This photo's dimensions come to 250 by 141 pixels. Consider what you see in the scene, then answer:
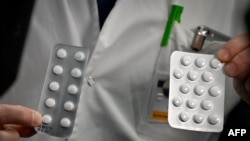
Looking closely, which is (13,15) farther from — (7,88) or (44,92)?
(44,92)

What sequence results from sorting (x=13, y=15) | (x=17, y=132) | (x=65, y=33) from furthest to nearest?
(x=65, y=33) → (x=17, y=132) → (x=13, y=15)

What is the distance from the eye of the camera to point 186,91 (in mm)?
478

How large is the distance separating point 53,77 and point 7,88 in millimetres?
272

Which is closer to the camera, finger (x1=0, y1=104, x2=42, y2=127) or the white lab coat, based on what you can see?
finger (x1=0, y1=104, x2=42, y2=127)

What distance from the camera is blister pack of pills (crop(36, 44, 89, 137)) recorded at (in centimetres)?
47

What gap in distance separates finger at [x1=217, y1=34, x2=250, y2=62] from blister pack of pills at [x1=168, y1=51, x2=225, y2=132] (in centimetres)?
2

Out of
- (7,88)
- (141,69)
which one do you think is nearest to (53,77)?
(141,69)

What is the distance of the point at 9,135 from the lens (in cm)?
40

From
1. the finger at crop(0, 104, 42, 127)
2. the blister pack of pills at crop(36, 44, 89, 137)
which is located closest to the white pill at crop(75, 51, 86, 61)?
the blister pack of pills at crop(36, 44, 89, 137)

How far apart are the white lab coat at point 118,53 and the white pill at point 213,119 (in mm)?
68

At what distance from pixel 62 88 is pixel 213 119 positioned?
21cm

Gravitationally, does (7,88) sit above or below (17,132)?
above

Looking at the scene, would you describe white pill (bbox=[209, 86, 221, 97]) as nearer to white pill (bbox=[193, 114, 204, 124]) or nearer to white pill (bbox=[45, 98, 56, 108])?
white pill (bbox=[193, 114, 204, 124])

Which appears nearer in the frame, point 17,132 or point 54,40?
point 17,132
